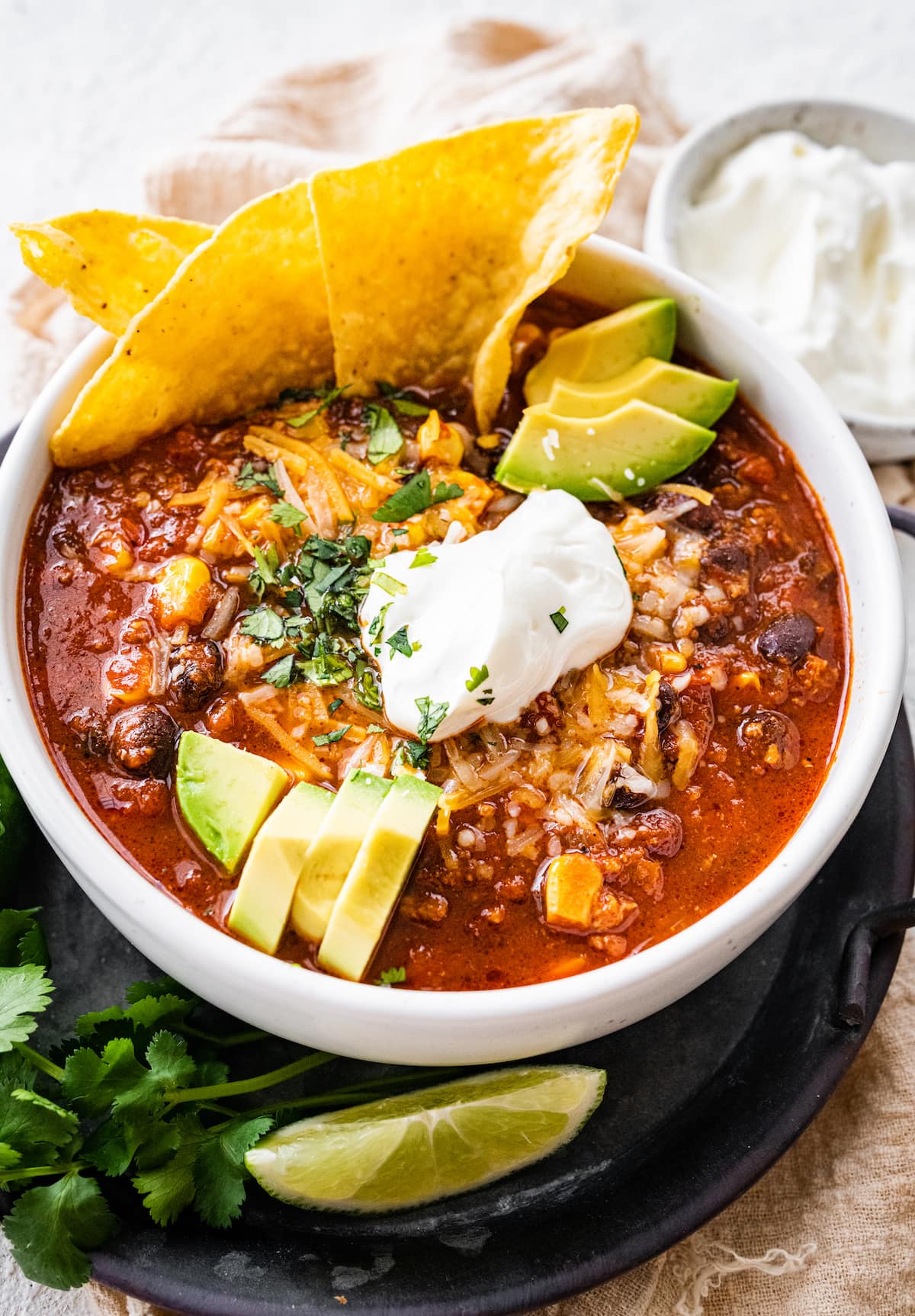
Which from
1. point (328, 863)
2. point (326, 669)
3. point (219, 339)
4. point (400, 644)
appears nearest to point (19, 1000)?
point (328, 863)

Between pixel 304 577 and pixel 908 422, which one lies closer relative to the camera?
pixel 304 577

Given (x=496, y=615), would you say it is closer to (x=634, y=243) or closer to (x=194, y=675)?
(x=194, y=675)

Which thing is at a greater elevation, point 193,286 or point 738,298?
point 193,286

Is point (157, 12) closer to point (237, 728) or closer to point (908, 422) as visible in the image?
point (908, 422)

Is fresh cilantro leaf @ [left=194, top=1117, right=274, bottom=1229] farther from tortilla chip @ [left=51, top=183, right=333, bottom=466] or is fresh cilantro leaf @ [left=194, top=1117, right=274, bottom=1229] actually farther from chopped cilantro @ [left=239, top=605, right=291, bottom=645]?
tortilla chip @ [left=51, top=183, right=333, bottom=466]

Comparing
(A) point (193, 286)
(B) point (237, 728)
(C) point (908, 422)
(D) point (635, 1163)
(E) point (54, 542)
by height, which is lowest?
(D) point (635, 1163)

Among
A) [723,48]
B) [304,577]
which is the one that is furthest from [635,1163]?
→ [723,48]
